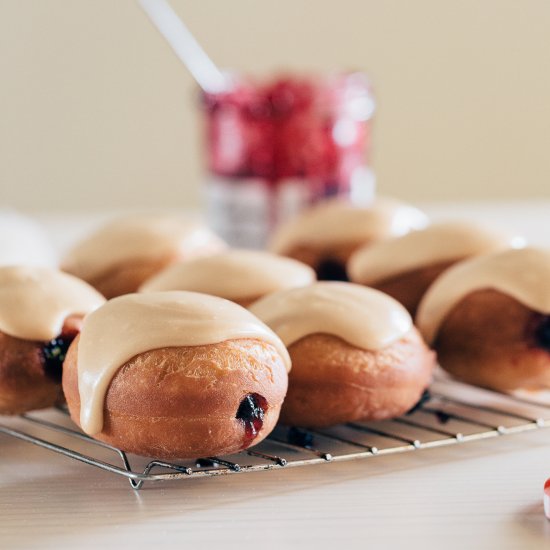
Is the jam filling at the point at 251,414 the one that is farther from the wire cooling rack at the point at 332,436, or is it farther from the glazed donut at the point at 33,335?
the glazed donut at the point at 33,335

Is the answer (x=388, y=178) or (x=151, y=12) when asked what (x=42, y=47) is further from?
(x=151, y=12)

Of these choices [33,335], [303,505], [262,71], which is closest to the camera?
[303,505]

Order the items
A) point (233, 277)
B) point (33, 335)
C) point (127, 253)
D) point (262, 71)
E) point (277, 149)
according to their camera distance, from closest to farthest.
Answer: point (33, 335), point (233, 277), point (127, 253), point (277, 149), point (262, 71)

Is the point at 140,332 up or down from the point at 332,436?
up

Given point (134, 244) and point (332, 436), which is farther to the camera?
point (134, 244)

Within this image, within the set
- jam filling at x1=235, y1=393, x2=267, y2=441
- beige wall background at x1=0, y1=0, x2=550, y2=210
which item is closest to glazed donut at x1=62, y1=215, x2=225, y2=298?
jam filling at x1=235, y1=393, x2=267, y2=441

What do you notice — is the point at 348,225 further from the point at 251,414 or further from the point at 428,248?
the point at 251,414

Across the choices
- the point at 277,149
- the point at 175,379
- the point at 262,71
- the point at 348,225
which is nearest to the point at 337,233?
the point at 348,225

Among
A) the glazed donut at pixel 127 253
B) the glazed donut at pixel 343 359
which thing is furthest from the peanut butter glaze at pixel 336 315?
the glazed donut at pixel 127 253
